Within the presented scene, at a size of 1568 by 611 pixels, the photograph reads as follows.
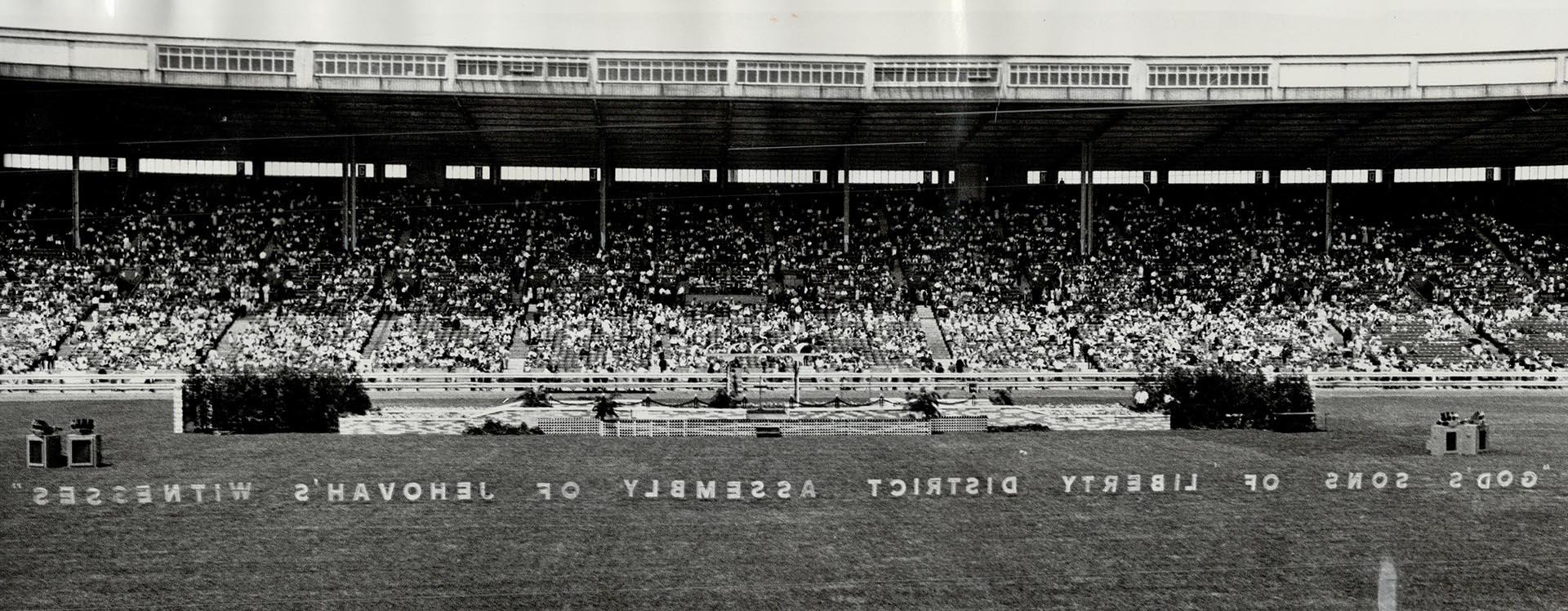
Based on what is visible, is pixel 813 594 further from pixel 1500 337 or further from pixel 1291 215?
pixel 1291 215

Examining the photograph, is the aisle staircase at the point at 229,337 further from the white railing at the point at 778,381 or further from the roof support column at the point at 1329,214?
the roof support column at the point at 1329,214

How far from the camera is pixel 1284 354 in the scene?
115 feet

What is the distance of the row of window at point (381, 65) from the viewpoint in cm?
3750

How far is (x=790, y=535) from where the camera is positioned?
1240cm

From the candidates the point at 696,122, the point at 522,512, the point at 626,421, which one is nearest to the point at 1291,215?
the point at 696,122

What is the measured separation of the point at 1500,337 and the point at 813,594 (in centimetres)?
3329

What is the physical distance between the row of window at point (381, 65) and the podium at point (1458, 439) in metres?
27.4

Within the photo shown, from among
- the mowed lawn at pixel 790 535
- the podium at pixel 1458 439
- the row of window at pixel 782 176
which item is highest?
the row of window at pixel 782 176

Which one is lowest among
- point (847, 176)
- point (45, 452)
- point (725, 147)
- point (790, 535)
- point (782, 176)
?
point (790, 535)

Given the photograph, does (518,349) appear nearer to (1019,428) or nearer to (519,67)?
(519,67)

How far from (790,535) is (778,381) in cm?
1878

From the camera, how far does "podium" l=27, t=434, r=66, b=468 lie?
1570 cm

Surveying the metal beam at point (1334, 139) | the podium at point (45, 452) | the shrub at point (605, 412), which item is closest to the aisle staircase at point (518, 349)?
the shrub at point (605, 412)

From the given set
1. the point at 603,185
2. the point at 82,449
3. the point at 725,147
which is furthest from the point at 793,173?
the point at 82,449
